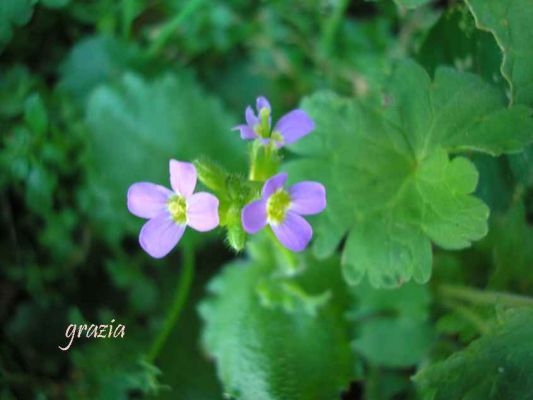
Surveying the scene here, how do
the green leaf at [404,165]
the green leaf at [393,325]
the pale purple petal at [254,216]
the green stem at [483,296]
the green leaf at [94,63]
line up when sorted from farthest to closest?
the green leaf at [94,63], the green leaf at [393,325], the green stem at [483,296], the green leaf at [404,165], the pale purple petal at [254,216]

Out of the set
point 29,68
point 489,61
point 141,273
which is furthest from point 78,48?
point 489,61

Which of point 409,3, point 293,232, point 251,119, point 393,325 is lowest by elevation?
point 393,325

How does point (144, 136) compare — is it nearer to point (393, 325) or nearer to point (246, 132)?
point (246, 132)

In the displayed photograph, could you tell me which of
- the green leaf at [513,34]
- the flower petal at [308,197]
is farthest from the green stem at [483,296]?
the flower petal at [308,197]

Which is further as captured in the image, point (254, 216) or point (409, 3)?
point (409, 3)

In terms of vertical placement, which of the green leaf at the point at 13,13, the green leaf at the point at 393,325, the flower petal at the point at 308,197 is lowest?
the green leaf at the point at 393,325

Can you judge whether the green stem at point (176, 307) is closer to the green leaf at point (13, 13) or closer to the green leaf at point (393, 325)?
the green leaf at point (393, 325)

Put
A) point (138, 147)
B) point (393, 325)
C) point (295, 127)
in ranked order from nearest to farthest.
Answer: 1. point (295, 127)
2. point (393, 325)
3. point (138, 147)

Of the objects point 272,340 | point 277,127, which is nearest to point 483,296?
point 272,340
